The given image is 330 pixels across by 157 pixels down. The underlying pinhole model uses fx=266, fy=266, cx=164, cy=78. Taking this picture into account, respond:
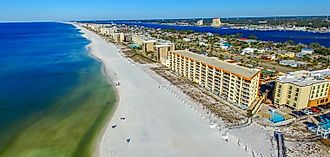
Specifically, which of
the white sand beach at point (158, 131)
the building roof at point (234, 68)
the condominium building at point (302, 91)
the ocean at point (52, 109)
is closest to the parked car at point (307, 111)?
the condominium building at point (302, 91)

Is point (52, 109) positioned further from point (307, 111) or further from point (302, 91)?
point (307, 111)

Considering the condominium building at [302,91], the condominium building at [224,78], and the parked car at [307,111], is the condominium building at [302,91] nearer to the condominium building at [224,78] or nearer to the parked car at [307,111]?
the parked car at [307,111]

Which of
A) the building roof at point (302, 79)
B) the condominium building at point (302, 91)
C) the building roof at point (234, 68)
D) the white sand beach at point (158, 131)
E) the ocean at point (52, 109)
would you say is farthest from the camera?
the building roof at point (234, 68)

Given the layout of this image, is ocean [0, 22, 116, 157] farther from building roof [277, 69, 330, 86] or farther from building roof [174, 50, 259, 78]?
building roof [277, 69, 330, 86]

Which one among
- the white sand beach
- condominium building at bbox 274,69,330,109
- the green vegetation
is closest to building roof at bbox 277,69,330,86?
condominium building at bbox 274,69,330,109

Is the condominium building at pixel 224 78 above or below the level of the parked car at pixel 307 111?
above

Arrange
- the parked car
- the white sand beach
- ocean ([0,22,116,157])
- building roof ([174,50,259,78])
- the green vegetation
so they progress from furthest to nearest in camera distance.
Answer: building roof ([174,50,259,78]) < the parked car < ocean ([0,22,116,157]) < the green vegetation < the white sand beach
